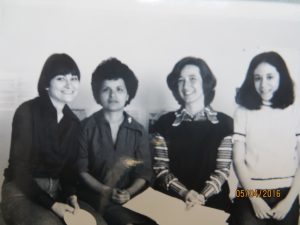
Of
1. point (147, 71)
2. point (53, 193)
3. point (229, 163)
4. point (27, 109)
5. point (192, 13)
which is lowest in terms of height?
point (53, 193)

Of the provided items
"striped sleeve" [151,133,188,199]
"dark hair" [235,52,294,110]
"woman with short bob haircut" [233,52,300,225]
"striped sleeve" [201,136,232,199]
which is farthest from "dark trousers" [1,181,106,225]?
"dark hair" [235,52,294,110]

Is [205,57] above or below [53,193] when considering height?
above

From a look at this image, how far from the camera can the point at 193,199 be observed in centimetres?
101

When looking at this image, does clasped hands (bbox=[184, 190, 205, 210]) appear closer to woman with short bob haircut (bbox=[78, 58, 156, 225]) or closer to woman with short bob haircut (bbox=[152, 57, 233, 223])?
woman with short bob haircut (bbox=[152, 57, 233, 223])

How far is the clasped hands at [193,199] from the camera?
1.01 meters

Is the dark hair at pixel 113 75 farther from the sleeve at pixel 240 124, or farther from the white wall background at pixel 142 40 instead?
the sleeve at pixel 240 124

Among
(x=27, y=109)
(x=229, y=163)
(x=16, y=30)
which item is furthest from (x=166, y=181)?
(x=16, y=30)

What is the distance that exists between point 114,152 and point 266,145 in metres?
0.46

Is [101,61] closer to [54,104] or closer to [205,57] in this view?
[54,104]

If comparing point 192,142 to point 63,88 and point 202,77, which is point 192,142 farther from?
point 63,88

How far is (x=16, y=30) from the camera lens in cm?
99

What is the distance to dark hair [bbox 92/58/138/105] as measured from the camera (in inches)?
39.1

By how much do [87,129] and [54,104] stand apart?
0.12 m

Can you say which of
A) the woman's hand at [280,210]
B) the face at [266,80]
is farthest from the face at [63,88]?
the woman's hand at [280,210]
